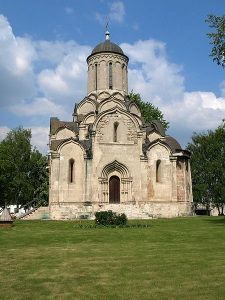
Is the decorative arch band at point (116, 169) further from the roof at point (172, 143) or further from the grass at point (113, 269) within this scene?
the grass at point (113, 269)

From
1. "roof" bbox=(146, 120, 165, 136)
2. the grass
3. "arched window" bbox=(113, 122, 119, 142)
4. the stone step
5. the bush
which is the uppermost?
"roof" bbox=(146, 120, 165, 136)

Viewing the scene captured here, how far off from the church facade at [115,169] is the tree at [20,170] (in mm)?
11832

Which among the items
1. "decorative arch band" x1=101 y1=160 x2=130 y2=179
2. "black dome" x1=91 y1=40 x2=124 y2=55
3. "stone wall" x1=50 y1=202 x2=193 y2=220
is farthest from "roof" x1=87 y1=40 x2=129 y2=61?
"stone wall" x1=50 y1=202 x2=193 y2=220

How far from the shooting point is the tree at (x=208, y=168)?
4781cm

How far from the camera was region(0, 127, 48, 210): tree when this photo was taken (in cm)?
4634

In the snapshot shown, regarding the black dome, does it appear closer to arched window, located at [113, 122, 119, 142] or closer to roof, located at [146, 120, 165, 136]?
roof, located at [146, 120, 165, 136]

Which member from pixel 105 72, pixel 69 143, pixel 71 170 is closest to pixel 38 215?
pixel 71 170

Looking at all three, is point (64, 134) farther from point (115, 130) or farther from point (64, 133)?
point (115, 130)

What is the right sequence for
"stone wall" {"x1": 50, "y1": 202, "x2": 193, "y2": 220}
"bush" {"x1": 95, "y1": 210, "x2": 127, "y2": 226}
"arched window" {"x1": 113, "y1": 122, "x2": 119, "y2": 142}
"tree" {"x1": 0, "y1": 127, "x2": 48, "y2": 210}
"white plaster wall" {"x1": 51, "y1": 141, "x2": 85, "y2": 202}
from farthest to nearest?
"tree" {"x1": 0, "y1": 127, "x2": 48, "y2": 210}
"arched window" {"x1": 113, "y1": 122, "x2": 119, "y2": 142}
"white plaster wall" {"x1": 51, "y1": 141, "x2": 85, "y2": 202}
"stone wall" {"x1": 50, "y1": 202, "x2": 193, "y2": 220}
"bush" {"x1": 95, "y1": 210, "x2": 127, "y2": 226}

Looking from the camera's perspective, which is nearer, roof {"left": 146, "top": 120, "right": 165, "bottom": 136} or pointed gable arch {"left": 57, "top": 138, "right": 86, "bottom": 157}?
pointed gable arch {"left": 57, "top": 138, "right": 86, "bottom": 157}

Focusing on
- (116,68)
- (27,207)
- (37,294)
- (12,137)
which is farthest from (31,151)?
(37,294)

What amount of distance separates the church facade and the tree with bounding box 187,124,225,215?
12058 mm

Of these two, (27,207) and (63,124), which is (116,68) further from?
(27,207)

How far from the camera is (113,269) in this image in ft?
30.0
